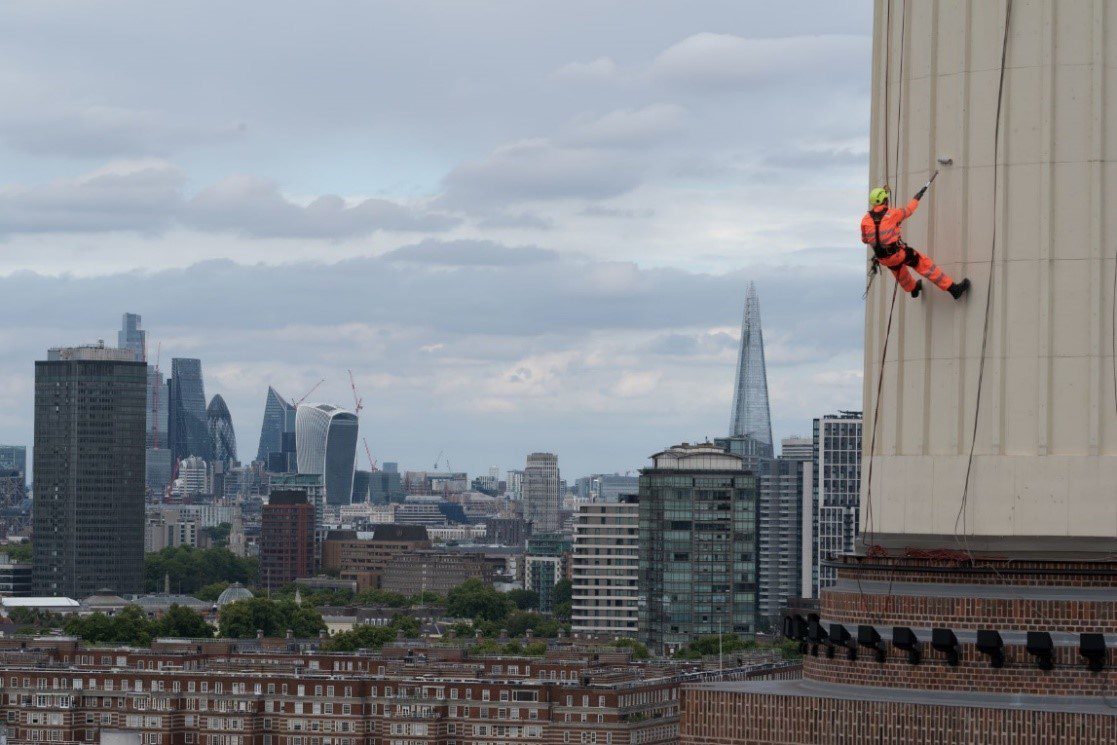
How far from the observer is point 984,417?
85.9ft

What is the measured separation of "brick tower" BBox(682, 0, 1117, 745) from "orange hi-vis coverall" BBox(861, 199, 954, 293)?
0.37 meters

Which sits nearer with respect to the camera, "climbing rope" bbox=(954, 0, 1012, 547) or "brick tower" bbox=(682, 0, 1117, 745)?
"brick tower" bbox=(682, 0, 1117, 745)

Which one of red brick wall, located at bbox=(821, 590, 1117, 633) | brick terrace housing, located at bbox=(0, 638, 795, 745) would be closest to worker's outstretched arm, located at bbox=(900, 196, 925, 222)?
red brick wall, located at bbox=(821, 590, 1117, 633)

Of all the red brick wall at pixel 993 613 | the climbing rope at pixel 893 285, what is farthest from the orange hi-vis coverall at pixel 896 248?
the red brick wall at pixel 993 613

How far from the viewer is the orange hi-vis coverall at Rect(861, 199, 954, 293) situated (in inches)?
1012

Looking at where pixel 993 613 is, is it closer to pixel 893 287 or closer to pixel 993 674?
pixel 993 674

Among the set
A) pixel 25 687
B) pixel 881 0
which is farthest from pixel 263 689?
pixel 881 0

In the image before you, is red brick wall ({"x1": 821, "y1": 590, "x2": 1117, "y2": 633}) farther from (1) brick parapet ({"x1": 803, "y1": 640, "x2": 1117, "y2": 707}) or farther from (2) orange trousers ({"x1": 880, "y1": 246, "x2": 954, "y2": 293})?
(2) orange trousers ({"x1": 880, "y1": 246, "x2": 954, "y2": 293})

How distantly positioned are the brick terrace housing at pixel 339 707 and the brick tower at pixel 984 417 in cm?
11204

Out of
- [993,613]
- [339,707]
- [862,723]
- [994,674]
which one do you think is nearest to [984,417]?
[993,613]

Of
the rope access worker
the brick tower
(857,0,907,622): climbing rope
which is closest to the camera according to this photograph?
the brick tower

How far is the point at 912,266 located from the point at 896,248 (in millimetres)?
374

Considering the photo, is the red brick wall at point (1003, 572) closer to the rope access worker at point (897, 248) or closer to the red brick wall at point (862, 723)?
the red brick wall at point (862, 723)

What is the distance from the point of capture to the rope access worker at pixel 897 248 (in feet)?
84.3
